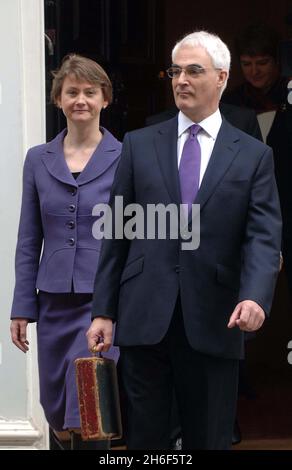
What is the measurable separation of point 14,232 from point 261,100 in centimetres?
164

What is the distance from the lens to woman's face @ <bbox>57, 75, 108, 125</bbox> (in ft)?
17.6

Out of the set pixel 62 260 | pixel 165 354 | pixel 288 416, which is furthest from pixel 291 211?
pixel 165 354

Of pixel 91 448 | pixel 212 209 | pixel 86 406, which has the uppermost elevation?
pixel 212 209

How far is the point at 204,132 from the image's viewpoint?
4816mm

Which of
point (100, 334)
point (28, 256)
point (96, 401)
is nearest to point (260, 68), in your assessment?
point (28, 256)

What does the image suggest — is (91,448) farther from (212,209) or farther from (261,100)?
(261,100)

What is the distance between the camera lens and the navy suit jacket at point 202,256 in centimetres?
464

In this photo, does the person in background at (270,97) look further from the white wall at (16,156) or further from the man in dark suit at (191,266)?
the man in dark suit at (191,266)

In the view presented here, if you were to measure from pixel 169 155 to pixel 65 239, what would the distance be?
0.75 metres

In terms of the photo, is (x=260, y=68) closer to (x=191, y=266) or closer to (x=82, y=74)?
(x=82, y=74)

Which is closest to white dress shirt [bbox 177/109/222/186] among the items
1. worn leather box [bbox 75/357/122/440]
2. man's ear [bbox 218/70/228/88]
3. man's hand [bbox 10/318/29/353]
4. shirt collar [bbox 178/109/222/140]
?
shirt collar [bbox 178/109/222/140]

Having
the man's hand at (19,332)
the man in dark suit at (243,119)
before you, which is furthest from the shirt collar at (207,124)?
the man in dark suit at (243,119)

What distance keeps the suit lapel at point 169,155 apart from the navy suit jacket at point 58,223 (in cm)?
56
